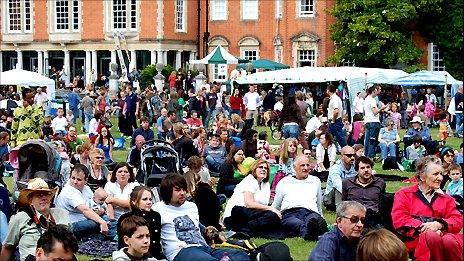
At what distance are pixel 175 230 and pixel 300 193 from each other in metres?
3.05

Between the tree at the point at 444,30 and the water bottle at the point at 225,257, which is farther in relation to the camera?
the tree at the point at 444,30

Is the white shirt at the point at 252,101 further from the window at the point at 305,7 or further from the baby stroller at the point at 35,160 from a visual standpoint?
the baby stroller at the point at 35,160

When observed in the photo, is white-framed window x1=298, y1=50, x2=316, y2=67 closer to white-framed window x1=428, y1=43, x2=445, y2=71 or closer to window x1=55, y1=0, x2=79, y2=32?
white-framed window x1=428, y1=43, x2=445, y2=71

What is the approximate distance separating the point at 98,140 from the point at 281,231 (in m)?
9.82

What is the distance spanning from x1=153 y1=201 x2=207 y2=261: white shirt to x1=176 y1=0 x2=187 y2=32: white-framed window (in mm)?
45973

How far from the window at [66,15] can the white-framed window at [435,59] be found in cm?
2103

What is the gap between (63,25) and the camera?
188 ft

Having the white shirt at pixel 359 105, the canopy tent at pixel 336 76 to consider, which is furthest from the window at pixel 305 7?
the white shirt at pixel 359 105

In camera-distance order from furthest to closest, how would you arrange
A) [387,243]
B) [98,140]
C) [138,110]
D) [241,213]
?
[138,110], [98,140], [241,213], [387,243]

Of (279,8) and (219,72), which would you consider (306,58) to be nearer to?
(279,8)

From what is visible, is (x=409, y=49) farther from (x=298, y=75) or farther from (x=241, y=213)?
(x=241, y=213)

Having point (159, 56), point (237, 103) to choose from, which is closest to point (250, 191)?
point (237, 103)

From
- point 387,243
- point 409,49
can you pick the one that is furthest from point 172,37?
point 387,243

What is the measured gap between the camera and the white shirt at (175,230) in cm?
989
